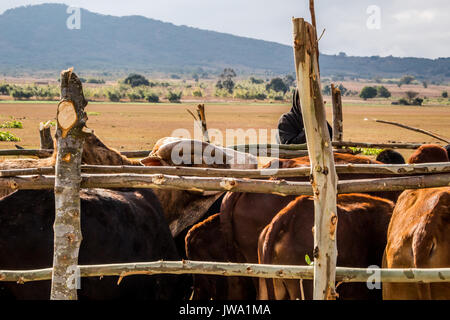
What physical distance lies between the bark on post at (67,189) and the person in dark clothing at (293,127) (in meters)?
5.98

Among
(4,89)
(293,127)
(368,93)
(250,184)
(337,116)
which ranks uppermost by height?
(4,89)

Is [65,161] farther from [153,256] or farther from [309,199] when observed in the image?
[309,199]

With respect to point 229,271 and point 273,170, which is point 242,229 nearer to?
point 273,170

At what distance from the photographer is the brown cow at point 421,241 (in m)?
3.03

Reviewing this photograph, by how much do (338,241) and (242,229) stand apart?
1.04 metres

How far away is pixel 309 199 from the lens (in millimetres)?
3809

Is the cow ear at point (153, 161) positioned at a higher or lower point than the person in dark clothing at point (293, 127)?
lower

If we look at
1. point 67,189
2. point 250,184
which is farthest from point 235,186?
point 67,189

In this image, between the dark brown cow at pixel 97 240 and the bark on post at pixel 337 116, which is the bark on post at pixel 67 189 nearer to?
the dark brown cow at pixel 97 240

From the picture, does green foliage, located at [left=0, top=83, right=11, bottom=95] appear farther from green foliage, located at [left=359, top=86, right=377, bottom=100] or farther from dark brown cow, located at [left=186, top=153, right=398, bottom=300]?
dark brown cow, located at [left=186, top=153, right=398, bottom=300]

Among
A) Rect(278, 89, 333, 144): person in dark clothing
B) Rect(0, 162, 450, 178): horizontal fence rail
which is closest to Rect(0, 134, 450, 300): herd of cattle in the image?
Rect(0, 162, 450, 178): horizontal fence rail

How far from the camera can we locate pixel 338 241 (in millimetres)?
3744

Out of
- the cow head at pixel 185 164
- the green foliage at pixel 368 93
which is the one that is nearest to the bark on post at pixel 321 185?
the cow head at pixel 185 164

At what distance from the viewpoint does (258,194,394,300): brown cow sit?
3.73 metres
